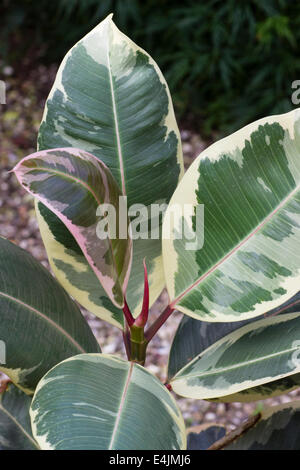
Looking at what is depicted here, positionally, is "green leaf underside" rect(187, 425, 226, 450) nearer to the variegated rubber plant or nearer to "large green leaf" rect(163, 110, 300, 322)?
the variegated rubber plant

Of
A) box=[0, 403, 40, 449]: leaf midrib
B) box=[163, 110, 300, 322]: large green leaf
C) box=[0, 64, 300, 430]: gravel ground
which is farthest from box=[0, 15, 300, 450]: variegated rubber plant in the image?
box=[0, 64, 300, 430]: gravel ground

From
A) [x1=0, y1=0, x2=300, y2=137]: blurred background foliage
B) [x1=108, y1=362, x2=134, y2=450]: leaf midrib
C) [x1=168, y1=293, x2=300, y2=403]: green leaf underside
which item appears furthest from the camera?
[x1=0, y1=0, x2=300, y2=137]: blurred background foliage

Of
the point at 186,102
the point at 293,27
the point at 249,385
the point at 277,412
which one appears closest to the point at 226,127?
the point at 186,102

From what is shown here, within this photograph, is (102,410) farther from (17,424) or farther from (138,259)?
(17,424)

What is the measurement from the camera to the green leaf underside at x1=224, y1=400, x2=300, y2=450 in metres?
0.74

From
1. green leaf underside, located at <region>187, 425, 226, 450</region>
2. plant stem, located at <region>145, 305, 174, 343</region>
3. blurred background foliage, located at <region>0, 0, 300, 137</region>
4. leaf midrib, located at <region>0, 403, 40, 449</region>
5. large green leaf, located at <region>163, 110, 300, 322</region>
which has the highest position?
blurred background foliage, located at <region>0, 0, 300, 137</region>

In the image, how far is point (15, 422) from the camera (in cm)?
80

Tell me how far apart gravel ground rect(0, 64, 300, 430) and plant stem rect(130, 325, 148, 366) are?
1.12 metres

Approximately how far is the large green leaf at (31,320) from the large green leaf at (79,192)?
11cm

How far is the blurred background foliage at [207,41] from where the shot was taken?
8.06 feet

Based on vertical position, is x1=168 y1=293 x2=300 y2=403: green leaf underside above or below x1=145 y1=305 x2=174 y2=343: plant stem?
below

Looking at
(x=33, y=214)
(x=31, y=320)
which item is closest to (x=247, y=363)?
(x=31, y=320)

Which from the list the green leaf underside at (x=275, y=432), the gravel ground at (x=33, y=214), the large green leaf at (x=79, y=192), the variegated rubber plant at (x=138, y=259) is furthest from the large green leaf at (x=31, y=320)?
the gravel ground at (x=33, y=214)
